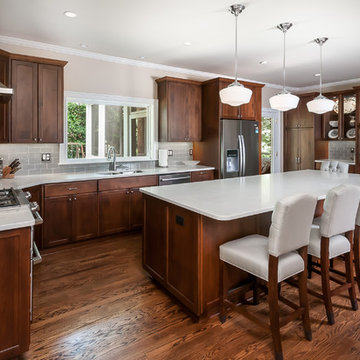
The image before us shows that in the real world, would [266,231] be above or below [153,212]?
below

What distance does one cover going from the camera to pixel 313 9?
3.04 m

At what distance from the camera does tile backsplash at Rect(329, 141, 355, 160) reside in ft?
21.9

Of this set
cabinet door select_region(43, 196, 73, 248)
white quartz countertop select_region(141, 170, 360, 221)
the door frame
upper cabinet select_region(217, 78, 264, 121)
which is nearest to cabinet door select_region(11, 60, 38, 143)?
cabinet door select_region(43, 196, 73, 248)

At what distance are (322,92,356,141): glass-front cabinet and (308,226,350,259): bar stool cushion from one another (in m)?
4.91

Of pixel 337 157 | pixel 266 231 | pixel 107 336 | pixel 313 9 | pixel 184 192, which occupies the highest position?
pixel 313 9

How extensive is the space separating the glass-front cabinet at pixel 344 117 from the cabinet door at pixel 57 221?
18.9 ft

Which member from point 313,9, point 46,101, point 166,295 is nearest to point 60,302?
point 166,295

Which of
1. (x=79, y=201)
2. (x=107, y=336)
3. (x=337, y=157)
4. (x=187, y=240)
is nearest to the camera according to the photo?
(x=107, y=336)

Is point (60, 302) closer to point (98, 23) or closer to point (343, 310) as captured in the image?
point (343, 310)

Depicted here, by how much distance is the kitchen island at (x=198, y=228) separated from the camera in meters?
2.19

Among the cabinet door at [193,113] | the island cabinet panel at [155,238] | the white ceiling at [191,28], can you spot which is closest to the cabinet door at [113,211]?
the island cabinet panel at [155,238]

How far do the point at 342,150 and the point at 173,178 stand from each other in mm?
4362

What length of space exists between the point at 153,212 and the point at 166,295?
73 centimetres

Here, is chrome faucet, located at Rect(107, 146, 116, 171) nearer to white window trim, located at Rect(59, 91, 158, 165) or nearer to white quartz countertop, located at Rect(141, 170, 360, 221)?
Result: white window trim, located at Rect(59, 91, 158, 165)
